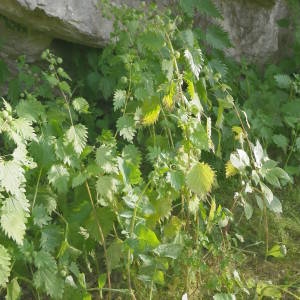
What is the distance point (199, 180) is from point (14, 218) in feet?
2.03

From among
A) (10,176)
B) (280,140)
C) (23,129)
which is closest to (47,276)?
(10,176)

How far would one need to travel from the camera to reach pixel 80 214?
7.39 ft

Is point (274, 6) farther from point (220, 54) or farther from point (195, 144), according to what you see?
point (195, 144)

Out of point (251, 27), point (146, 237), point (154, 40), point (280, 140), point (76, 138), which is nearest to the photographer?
point (146, 237)

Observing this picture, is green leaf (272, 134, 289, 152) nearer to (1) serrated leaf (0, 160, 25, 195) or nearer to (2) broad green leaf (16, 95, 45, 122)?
(2) broad green leaf (16, 95, 45, 122)

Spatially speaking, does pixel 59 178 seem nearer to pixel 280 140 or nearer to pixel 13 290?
pixel 13 290

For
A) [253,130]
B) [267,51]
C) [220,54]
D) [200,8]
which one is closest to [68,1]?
[200,8]

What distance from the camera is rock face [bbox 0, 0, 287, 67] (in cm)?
293

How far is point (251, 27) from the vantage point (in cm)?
373

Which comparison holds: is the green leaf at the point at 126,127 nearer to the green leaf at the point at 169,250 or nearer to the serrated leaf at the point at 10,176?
the green leaf at the point at 169,250

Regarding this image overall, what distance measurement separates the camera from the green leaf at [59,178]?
85.1 inches

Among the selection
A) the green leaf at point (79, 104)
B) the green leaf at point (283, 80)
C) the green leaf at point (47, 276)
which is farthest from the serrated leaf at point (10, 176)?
the green leaf at point (283, 80)

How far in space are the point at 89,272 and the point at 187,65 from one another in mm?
947

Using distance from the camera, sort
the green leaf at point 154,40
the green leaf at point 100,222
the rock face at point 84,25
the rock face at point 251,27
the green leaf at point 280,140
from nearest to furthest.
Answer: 1. the green leaf at point 100,222
2. the green leaf at point 154,40
3. the rock face at point 84,25
4. the green leaf at point 280,140
5. the rock face at point 251,27
